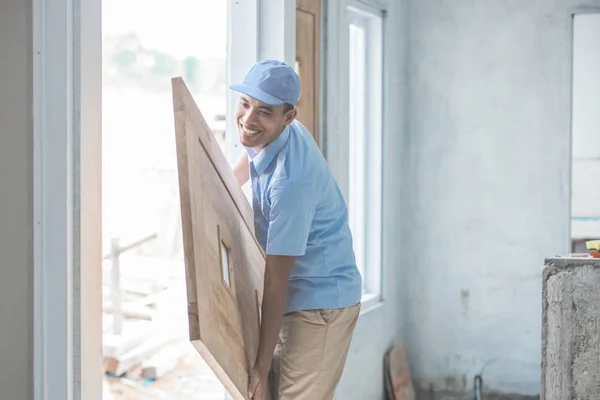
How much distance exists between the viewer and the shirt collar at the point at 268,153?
2324 mm

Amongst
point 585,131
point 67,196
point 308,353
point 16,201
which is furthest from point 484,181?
point 16,201

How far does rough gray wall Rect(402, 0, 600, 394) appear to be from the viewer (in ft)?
17.2

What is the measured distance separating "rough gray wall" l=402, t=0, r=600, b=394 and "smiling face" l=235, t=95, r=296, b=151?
11.0ft

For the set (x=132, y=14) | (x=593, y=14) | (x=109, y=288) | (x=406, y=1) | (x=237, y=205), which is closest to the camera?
(x=237, y=205)

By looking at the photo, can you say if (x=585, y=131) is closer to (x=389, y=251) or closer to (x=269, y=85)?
(x=389, y=251)

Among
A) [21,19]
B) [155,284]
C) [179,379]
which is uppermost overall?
[21,19]

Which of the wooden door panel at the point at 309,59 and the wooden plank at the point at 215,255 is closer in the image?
the wooden plank at the point at 215,255

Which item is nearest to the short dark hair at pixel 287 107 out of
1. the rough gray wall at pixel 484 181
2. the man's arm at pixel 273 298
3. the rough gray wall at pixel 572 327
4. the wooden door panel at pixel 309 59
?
the man's arm at pixel 273 298

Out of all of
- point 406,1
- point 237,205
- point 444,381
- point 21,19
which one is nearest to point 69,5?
point 21,19

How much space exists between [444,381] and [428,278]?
2.43 feet

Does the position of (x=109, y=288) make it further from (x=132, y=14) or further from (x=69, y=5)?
(x=69, y=5)

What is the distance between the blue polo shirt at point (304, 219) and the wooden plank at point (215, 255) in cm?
11

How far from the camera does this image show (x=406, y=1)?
5.47 meters

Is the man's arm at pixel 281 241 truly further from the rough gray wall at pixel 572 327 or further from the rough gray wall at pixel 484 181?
the rough gray wall at pixel 484 181
